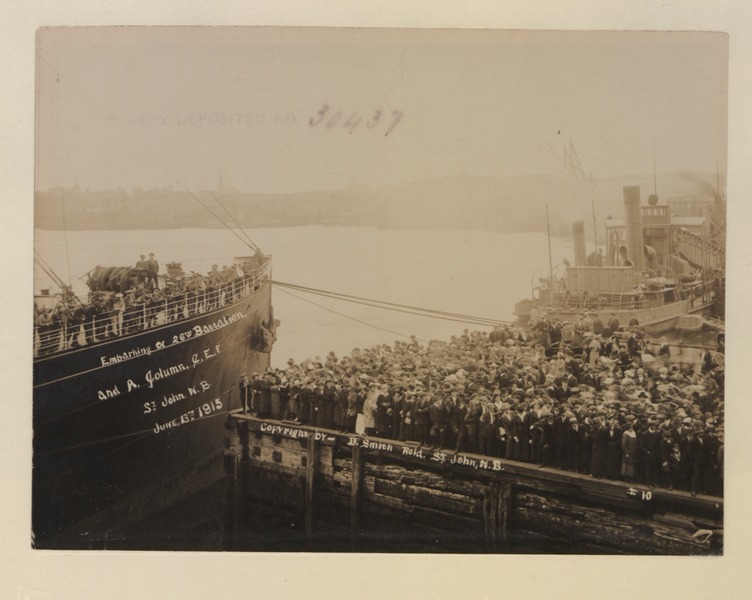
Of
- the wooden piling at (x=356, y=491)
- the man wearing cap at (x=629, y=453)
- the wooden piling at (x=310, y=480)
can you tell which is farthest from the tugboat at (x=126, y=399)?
the man wearing cap at (x=629, y=453)

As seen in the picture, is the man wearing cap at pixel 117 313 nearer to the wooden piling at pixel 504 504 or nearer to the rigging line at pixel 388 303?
the rigging line at pixel 388 303

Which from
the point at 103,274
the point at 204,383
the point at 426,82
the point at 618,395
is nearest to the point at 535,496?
the point at 618,395

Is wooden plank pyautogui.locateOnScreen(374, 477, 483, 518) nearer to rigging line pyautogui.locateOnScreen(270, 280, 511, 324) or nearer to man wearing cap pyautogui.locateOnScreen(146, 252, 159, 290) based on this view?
rigging line pyautogui.locateOnScreen(270, 280, 511, 324)

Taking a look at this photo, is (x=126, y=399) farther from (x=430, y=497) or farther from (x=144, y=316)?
(x=430, y=497)

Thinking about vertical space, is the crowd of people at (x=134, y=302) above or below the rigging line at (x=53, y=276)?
below

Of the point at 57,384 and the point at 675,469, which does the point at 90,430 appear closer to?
the point at 57,384
